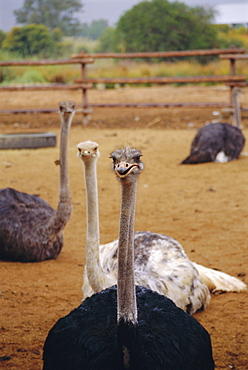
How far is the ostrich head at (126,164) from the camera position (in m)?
2.18

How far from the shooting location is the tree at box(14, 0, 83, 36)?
210 feet

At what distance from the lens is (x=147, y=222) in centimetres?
564

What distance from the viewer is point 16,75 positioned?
1962 centimetres

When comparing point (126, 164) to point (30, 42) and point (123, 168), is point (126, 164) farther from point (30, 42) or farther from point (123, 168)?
point (30, 42)

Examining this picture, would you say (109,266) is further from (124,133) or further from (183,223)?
(124,133)

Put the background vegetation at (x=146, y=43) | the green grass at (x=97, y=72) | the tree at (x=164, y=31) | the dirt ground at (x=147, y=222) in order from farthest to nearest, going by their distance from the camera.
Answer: the tree at (x=164, y=31) < the background vegetation at (x=146, y=43) < the green grass at (x=97, y=72) < the dirt ground at (x=147, y=222)

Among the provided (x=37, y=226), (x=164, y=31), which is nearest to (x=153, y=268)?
(x=37, y=226)

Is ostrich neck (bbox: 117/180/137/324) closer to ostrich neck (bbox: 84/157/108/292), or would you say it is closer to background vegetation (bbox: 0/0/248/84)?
ostrich neck (bbox: 84/157/108/292)

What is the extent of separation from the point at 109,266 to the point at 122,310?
147cm

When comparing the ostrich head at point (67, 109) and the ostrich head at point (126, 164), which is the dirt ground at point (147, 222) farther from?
the ostrich head at point (67, 109)

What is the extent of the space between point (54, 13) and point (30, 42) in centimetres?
3443

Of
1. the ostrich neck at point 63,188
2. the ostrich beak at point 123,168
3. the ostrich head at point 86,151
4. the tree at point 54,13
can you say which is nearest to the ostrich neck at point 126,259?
the ostrich beak at point 123,168

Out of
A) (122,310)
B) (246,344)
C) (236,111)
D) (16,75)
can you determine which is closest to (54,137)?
(236,111)

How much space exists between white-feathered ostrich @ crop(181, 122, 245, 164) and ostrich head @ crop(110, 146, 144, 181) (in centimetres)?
630
